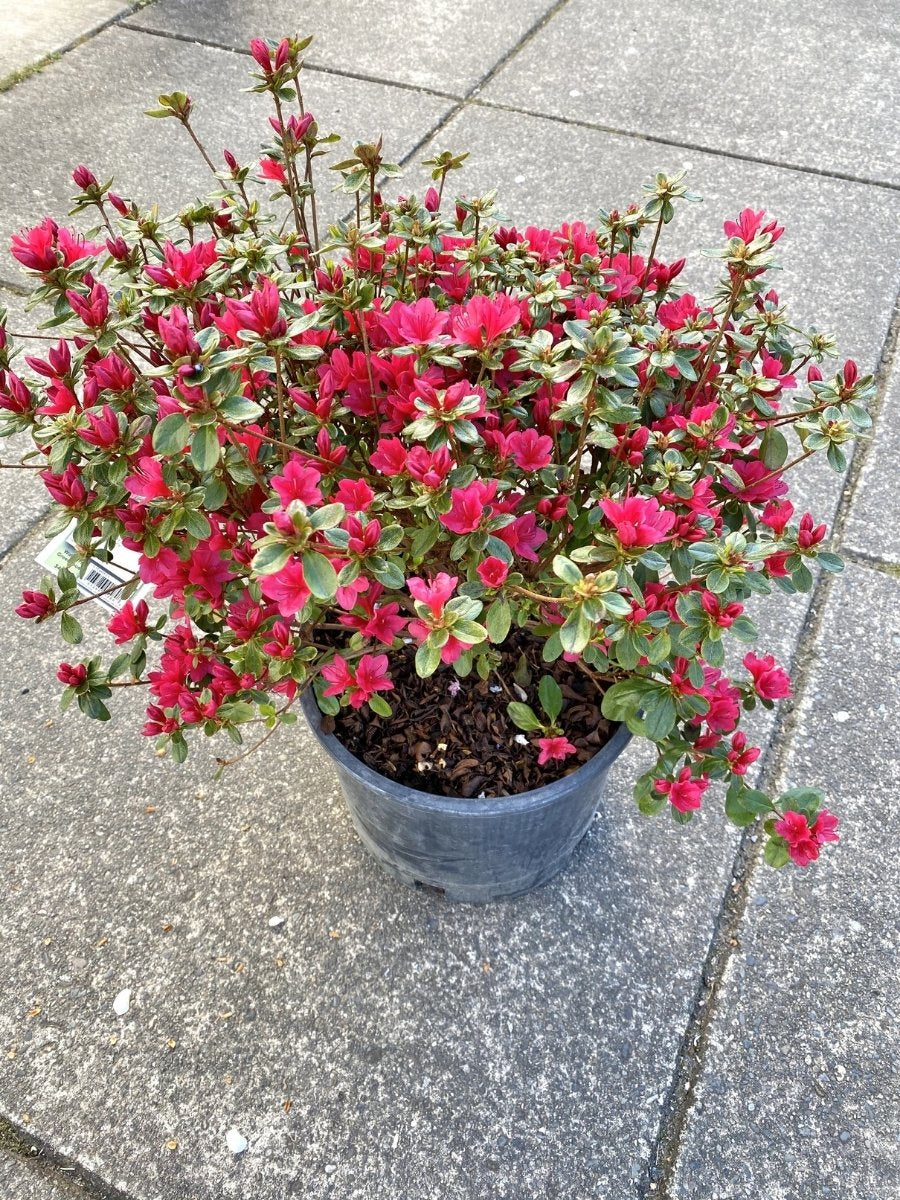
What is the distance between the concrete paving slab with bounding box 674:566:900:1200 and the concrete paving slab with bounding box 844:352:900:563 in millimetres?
460

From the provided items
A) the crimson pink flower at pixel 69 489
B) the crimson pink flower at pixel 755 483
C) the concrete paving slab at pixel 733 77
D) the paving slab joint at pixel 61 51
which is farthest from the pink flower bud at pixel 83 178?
the paving slab joint at pixel 61 51

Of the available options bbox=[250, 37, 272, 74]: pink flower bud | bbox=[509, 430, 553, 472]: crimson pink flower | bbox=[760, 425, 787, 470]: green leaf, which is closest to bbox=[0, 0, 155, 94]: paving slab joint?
bbox=[250, 37, 272, 74]: pink flower bud

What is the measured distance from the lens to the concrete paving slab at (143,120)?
3367 mm

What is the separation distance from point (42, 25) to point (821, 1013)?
15.9 ft

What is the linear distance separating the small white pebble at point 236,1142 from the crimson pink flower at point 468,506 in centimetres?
114

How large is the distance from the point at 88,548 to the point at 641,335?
0.79 metres

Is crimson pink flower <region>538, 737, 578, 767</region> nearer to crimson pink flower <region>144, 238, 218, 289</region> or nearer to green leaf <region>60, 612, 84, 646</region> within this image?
green leaf <region>60, 612, 84, 646</region>

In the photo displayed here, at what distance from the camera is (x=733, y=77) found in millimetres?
4008

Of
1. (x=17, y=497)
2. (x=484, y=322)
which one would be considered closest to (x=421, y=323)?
(x=484, y=322)

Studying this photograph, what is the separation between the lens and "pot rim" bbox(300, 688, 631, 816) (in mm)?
1459

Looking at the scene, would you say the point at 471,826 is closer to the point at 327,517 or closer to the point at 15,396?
the point at 327,517

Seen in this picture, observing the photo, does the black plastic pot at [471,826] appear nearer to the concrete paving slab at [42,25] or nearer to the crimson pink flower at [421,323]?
the crimson pink flower at [421,323]

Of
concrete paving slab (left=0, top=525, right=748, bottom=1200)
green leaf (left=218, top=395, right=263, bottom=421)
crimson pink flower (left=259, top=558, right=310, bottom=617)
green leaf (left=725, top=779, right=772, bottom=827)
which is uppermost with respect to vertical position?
green leaf (left=218, top=395, right=263, bottom=421)

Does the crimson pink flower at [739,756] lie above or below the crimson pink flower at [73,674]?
below
